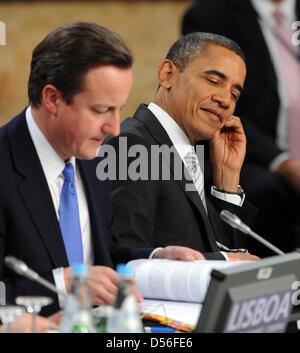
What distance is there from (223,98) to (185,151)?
0.52 feet

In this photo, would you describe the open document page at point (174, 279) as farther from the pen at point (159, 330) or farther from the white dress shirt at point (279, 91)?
the white dress shirt at point (279, 91)

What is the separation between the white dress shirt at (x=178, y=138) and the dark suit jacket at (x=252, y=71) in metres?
0.89

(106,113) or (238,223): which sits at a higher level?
(106,113)

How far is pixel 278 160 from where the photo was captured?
3.91 metres

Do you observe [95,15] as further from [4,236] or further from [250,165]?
[4,236]

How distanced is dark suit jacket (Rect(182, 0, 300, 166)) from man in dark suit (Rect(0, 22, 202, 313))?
53.2 inches

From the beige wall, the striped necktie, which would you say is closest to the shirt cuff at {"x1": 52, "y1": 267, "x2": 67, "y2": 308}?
the striped necktie

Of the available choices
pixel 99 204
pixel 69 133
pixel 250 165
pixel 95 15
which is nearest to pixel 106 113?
pixel 69 133

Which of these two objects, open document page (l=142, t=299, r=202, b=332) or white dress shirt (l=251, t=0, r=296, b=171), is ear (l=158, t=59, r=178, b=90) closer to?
open document page (l=142, t=299, r=202, b=332)

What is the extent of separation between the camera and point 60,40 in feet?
8.14

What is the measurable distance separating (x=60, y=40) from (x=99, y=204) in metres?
0.41

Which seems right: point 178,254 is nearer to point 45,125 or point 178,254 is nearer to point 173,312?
point 173,312

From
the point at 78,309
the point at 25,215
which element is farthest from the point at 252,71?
the point at 78,309

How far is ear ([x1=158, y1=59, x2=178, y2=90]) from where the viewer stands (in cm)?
296
